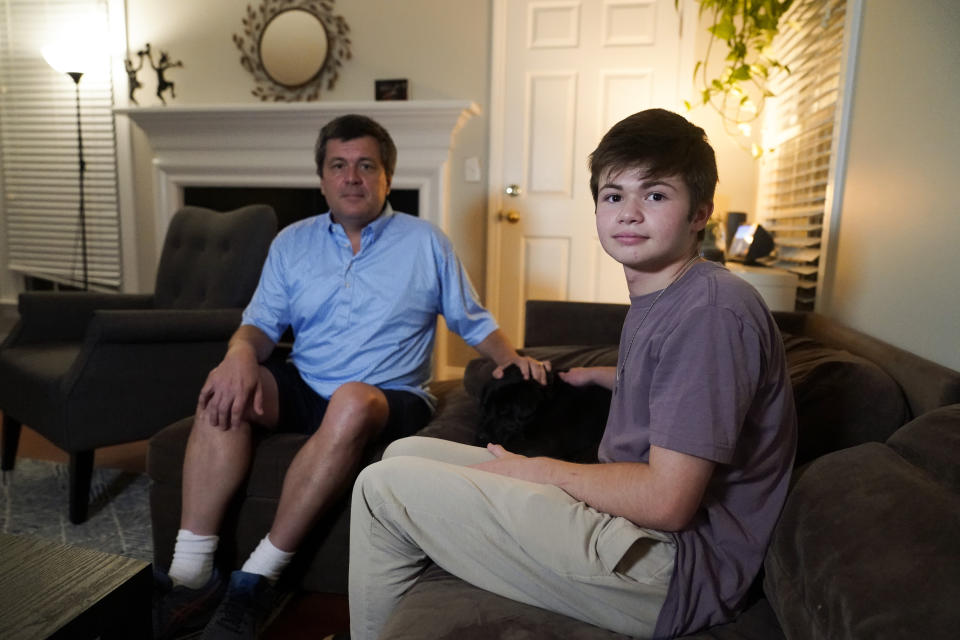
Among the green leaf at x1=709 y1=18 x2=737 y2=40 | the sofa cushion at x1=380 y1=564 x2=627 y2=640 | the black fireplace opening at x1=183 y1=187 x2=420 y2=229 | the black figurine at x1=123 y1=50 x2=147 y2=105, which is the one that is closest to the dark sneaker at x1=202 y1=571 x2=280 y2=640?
the sofa cushion at x1=380 y1=564 x2=627 y2=640

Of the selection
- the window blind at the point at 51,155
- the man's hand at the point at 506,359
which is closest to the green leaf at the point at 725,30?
the man's hand at the point at 506,359

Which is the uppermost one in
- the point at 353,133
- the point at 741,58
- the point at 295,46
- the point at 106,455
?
the point at 295,46

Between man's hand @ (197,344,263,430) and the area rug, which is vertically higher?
man's hand @ (197,344,263,430)

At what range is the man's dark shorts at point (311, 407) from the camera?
160 cm

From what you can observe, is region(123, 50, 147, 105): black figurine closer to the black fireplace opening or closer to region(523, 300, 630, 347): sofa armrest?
the black fireplace opening

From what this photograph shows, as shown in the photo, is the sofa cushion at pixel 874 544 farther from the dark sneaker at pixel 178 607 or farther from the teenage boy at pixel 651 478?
the dark sneaker at pixel 178 607

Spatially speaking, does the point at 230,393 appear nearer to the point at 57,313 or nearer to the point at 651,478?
the point at 651,478

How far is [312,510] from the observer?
4.58 ft

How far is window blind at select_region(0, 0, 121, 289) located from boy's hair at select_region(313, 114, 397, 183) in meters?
2.90

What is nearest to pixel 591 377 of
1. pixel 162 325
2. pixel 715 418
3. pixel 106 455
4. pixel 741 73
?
pixel 715 418

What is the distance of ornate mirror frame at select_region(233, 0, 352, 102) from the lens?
361cm

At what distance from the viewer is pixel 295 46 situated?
362cm

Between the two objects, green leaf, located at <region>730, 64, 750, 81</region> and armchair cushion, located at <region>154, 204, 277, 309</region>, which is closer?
armchair cushion, located at <region>154, 204, 277, 309</region>

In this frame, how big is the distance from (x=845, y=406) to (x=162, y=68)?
3930 millimetres
